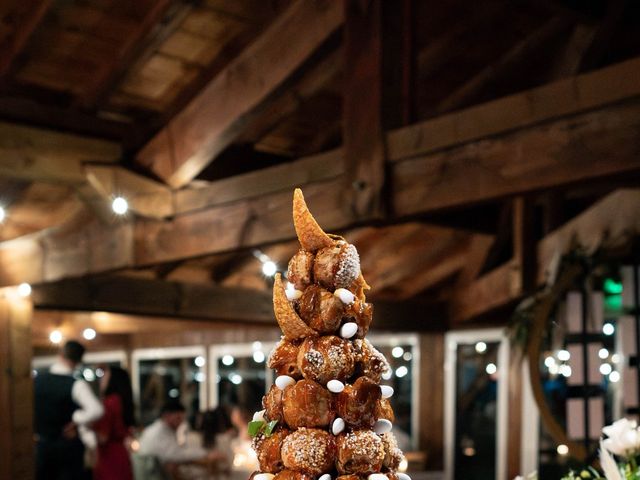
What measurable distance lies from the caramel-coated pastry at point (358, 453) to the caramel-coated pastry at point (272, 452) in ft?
0.51

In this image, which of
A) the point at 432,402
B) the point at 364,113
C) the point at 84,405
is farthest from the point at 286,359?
the point at 432,402

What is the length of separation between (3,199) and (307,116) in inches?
88.4

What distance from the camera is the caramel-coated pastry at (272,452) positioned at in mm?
2273

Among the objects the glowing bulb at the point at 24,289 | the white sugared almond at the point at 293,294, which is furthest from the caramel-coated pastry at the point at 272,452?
the glowing bulb at the point at 24,289

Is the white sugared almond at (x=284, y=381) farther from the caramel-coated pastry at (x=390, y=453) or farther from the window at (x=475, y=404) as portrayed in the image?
the window at (x=475, y=404)

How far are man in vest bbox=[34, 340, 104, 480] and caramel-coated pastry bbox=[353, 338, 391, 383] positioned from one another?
385 centimetres

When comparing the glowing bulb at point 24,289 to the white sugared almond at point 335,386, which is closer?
the white sugared almond at point 335,386

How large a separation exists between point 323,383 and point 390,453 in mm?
259

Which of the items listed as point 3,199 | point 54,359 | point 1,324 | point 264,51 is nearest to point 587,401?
point 264,51

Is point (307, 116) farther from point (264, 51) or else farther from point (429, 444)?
point (429, 444)

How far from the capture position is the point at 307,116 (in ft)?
20.6

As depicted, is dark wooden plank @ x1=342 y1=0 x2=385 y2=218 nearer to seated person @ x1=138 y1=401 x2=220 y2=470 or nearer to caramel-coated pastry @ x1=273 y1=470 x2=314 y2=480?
caramel-coated pastry @ x1=273 y1=470 x2=314 y2=480

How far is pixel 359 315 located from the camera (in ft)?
7.64

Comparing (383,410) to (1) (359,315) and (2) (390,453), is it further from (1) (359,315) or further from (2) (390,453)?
(1) (359,315)
